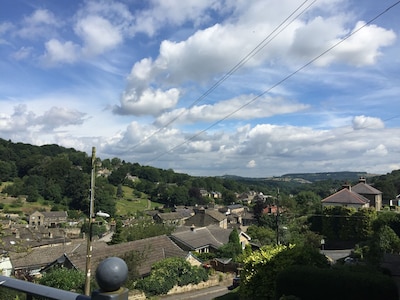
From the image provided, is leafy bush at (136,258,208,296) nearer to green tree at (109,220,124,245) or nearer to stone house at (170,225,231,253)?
stone house at (170,225,231,253)

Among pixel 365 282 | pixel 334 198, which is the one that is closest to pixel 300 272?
pixel 365 282

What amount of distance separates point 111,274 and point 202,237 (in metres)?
40.8

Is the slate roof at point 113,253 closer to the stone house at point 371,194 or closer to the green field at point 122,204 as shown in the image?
the stone house at point 371,194

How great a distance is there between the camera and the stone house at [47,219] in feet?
256

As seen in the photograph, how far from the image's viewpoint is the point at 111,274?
1513mm

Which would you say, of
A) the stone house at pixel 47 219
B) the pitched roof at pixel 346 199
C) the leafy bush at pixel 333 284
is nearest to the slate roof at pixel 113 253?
the leafy bush at pixel 333 284

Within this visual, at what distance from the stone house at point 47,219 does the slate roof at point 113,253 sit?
46872mm

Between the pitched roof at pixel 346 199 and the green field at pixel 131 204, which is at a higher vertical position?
the pitched roof at pixel 346 199

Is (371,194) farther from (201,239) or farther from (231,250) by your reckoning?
(201,239)

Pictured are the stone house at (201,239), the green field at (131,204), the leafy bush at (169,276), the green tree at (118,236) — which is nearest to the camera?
the leafy bush at (169,276)

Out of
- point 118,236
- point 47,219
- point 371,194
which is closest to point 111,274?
point 118,236

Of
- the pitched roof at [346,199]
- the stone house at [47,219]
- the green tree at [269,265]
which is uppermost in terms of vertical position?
the pitched roof at [346,199]

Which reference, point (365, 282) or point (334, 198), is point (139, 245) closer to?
point (365, 282)

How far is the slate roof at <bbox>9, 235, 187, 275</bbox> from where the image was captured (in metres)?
25.1
